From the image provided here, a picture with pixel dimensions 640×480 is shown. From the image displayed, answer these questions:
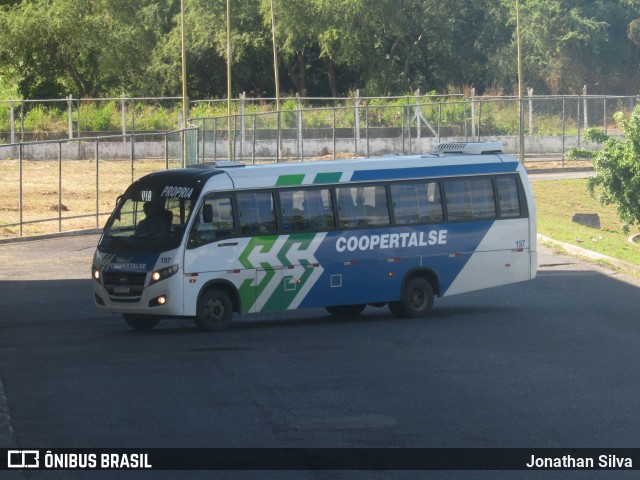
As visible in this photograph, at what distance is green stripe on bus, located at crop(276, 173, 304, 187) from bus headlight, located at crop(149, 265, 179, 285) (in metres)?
2.40

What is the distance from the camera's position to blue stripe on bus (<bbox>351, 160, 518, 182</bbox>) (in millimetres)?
20953

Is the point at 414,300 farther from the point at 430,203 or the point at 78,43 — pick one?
the point at 78,43

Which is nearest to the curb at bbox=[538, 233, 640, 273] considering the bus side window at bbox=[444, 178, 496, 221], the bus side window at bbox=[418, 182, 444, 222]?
the bus side window at bbox=[444, 178, 496, 221]

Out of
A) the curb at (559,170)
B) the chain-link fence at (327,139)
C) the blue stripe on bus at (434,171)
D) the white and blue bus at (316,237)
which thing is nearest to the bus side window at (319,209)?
the white and blue bus at (316,237)

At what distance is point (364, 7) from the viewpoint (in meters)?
71.7

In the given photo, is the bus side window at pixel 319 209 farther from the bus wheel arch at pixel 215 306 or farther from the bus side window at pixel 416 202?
the bus wheel arch at pixel 215 306

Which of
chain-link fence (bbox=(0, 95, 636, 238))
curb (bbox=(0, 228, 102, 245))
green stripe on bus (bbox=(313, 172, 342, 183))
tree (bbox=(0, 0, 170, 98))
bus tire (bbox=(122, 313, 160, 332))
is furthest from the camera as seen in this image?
tree (bbox=(0, 0, 170, 98))

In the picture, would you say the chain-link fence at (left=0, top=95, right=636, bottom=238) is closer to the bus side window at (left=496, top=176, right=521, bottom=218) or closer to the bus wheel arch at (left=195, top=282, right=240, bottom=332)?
the bus side window at (left=496, top=176, right=521, bottom=218)

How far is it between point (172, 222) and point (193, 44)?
55393mm

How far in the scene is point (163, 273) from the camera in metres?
18.6

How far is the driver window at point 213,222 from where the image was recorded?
1900 cm

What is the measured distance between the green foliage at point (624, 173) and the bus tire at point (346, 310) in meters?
18.4

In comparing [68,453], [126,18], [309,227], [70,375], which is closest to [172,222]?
[309,227]

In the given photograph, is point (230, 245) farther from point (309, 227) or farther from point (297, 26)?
point (297, 26)
